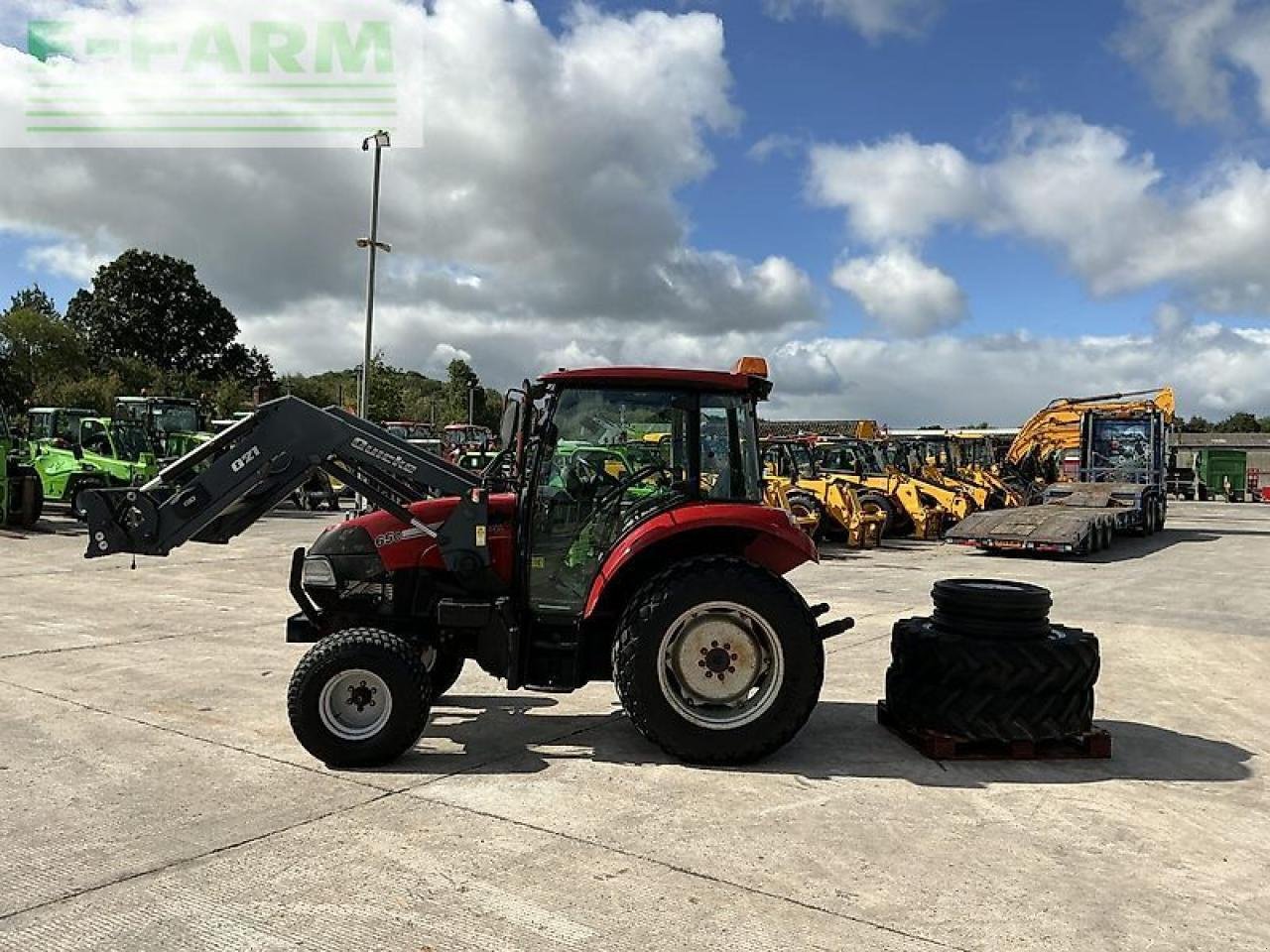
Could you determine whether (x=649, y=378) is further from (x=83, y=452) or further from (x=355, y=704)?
(x=83, y=452)

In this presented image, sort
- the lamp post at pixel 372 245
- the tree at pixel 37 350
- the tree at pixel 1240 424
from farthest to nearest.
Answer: the tree at pixel 1240 424 < the tree at pixel 37 350 < the lamp post at pixel 372 245

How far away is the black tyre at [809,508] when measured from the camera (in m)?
18.7

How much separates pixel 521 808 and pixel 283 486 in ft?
7.78

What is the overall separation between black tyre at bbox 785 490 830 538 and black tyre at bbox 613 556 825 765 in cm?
1336

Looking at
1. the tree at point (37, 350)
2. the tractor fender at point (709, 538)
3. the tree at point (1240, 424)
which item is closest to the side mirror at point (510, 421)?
the tractor fender at point (709, 538)

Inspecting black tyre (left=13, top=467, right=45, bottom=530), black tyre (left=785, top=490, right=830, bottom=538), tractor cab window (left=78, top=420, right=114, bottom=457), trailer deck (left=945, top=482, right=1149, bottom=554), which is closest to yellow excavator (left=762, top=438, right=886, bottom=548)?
black tyre (left=785, top=490, right=830, bottom=538)

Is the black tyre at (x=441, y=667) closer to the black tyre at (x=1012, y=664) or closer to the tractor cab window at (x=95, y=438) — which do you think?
the black tyre at (x=1012, y=664)

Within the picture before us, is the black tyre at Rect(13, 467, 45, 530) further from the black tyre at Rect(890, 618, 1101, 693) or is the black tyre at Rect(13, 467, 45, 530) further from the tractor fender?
the black tyre at Rect(890, 618, 1101, 693)

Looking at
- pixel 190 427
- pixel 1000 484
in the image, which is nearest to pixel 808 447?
pixel 1000 484

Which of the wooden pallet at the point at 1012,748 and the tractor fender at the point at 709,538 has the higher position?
the tractor fender at the point at 709,538

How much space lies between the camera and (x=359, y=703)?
530 centimetres

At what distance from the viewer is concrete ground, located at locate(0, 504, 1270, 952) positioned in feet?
11.6

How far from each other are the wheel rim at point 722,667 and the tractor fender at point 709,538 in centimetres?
41

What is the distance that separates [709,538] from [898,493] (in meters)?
16.0
